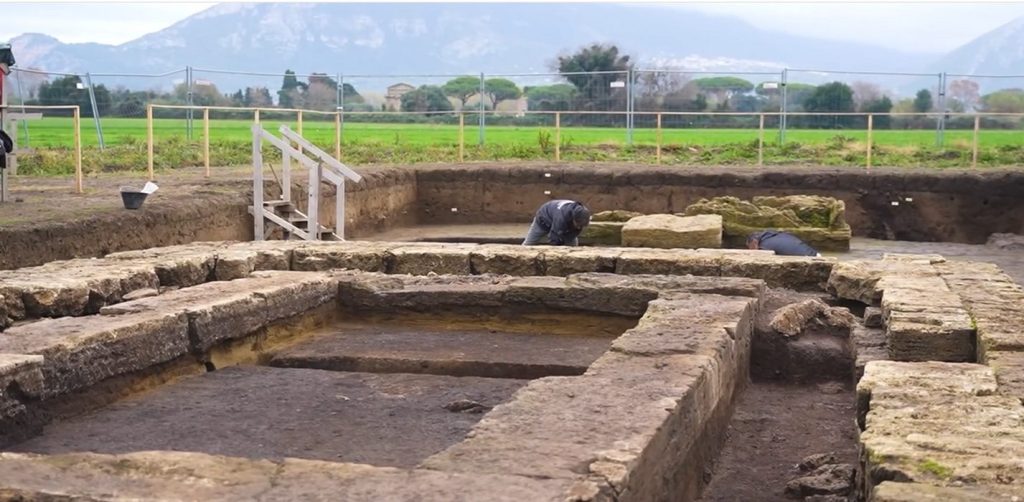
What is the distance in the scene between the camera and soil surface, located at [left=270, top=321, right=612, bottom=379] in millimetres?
6766

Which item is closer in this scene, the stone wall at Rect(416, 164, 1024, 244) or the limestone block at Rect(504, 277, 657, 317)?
the limestone block at Rect(504, 277, 657, 317)

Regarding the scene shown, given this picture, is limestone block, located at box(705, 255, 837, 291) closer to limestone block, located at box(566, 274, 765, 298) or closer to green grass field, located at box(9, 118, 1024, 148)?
limestone block, located at box(566, 274, 765, 298)

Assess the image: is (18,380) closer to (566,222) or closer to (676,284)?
(676,284)

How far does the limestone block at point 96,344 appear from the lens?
5324 millimetres

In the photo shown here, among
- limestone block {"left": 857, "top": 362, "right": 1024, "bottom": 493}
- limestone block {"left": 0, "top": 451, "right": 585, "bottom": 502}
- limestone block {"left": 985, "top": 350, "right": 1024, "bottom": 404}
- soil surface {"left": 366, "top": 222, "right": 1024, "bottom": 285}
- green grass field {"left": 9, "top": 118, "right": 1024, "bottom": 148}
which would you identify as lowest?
soil surface {"left": 366, "top": 222, "right": 1024, "bottom": 285}

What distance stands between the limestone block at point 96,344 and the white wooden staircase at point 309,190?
22.1 feet

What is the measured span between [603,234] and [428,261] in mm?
9096

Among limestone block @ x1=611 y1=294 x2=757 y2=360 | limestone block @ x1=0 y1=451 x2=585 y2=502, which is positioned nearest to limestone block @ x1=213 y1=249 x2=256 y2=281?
limestone block @ x1=611 y1=294 x2=757 y2=360

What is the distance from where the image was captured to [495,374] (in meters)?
6.75

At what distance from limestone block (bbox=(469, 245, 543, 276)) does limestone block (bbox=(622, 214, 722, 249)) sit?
6.99 meters

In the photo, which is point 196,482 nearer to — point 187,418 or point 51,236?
point 187,418

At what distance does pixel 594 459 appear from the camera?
3953 mm

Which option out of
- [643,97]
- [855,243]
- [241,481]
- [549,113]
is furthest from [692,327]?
[643,97]

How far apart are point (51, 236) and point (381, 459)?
23.4 feet
